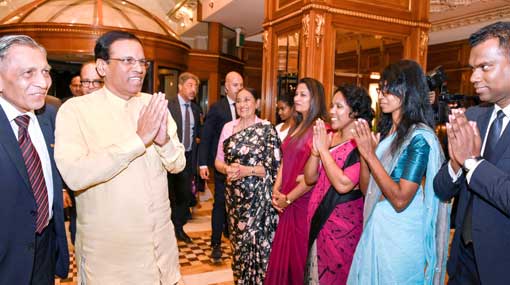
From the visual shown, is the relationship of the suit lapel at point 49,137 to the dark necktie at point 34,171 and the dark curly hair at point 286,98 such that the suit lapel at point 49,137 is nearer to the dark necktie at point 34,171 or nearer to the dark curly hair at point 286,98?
the dark necktie at point 34,171

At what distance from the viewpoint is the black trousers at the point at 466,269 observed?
144 centimetres

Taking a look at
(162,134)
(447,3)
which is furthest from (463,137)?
(447,3)

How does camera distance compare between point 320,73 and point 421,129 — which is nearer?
point 421,129

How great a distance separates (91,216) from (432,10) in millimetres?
6138

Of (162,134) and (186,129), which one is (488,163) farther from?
(186,129)

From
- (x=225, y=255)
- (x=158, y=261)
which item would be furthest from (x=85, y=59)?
(x=158, y=261)

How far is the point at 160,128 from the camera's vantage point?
59.2 inches

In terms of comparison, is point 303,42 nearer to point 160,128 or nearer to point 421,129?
point 421,129

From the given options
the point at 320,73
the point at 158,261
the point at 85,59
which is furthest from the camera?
the point at 85,59

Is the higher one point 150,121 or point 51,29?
point 51,29

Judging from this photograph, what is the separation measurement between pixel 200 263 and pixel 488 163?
278cm

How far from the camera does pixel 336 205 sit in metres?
2.11

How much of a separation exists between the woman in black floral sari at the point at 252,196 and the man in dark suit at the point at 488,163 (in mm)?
1425

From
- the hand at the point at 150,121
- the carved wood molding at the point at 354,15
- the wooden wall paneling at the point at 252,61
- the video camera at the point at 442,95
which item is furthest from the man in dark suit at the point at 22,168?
the wooden wall paneling at the point at 252,61
